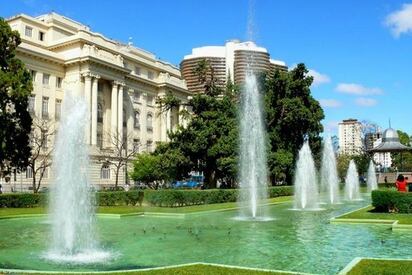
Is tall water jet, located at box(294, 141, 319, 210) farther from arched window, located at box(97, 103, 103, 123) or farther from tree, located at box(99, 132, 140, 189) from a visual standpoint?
arched window, located at box(97, 103, 103, 123)

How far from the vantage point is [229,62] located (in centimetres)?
6719

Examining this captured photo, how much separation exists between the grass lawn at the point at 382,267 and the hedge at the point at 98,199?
21895 mm

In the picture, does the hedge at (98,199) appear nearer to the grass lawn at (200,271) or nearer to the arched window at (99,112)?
the grass lawn at (200,271)

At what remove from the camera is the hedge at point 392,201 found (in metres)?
20.6

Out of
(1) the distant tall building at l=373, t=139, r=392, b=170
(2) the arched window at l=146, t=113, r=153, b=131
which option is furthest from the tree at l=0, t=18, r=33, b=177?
(2) the arched window at l=146, t=113, r=153, b=131

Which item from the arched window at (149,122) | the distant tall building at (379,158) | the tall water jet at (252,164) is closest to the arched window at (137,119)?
the arched window at (149,122)

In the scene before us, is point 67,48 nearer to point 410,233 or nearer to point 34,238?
point 34,238

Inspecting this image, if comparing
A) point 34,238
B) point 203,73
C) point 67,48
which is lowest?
point 34,238

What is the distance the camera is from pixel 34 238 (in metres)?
15.0

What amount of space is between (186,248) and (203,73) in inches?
1270

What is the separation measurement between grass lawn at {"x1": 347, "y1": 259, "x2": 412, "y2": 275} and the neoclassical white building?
45.7 meters

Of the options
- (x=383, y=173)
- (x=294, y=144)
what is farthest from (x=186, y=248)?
(x=383, y=173)

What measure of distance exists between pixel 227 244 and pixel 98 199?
19360mm

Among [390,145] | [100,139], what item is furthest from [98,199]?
[100,139]
